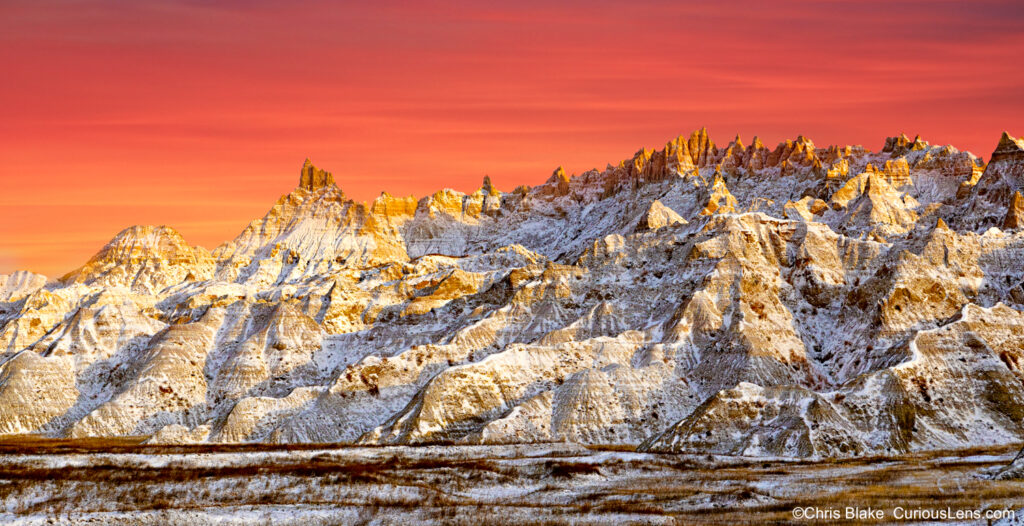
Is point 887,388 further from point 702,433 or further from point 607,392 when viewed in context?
point 607,392

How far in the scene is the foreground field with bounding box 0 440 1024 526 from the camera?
195 ft

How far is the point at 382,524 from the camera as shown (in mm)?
59375

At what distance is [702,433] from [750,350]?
47.7 meters

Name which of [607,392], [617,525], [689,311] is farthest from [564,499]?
[689,311]

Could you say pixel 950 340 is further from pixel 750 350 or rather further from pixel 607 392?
pixel 607 392

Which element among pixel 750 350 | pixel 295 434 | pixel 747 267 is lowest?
pixel 295 434

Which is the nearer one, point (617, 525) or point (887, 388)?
point (617, 525)

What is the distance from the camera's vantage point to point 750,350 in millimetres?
169750

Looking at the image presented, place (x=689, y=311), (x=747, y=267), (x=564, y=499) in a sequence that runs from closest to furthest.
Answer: (x=564, y=499) < (x=689, y=311) < (x=747, y=267)

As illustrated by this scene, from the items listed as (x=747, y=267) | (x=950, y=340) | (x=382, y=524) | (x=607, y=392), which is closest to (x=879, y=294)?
(x=747, y=267)

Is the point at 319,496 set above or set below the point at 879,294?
below

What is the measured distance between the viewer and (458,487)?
72.9 metres

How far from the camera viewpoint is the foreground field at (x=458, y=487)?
59.4m

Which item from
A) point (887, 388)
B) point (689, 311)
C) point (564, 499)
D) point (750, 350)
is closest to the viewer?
point (564, 499)
